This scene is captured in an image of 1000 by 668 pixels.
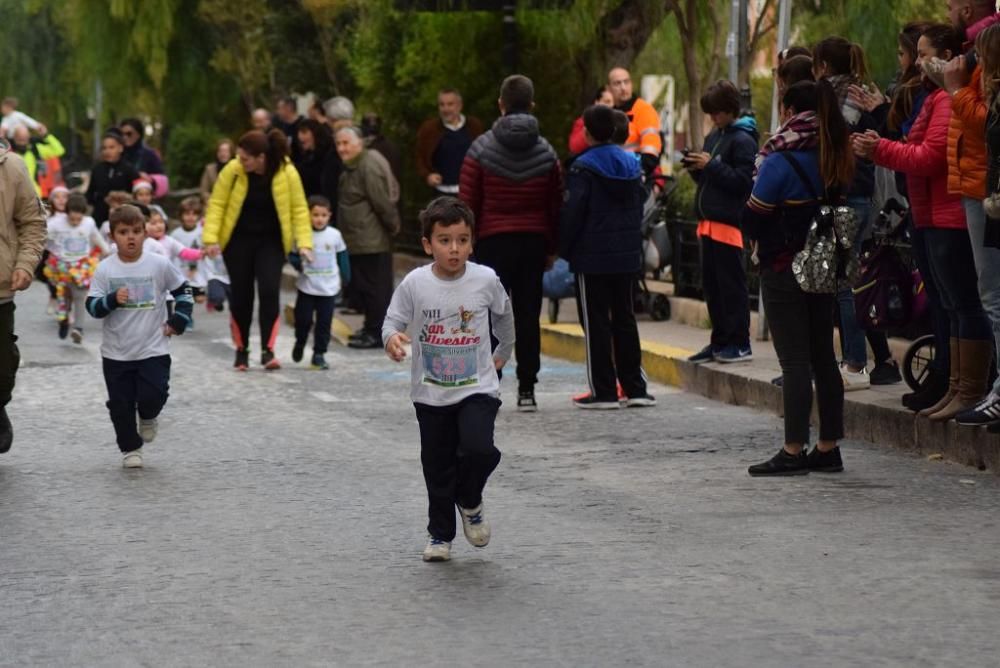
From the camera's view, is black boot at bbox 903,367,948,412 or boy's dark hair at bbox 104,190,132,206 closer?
black boot at bbox 903,367,948,412

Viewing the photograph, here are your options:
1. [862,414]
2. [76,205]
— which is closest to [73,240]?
[76,205]

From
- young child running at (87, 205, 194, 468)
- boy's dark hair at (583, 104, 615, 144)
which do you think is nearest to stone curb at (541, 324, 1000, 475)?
boy's dark hair at (583, 104, 615, 144)

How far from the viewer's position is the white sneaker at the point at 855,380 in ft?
39.4

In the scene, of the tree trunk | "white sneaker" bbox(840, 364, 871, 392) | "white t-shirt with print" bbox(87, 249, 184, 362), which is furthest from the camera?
the tree trunk

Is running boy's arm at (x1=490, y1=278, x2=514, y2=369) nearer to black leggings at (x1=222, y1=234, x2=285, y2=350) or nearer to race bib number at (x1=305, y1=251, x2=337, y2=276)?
black leggings at (x1=222, y1=234, x2=285, y2=350)

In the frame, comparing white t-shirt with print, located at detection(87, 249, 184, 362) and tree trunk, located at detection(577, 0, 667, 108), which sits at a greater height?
tree trunk, located at detection(577, 0, 667, 108)

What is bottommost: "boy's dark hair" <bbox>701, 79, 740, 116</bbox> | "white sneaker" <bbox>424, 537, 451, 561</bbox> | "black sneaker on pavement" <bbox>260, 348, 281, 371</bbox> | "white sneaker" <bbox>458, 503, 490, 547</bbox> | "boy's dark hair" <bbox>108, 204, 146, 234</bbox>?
"black sneaker on pavement" <bbox>260, 348, 281, 371</bbox>

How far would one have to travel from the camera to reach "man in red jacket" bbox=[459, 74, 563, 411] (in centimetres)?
1270

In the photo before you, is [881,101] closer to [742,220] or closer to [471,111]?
[742,220]

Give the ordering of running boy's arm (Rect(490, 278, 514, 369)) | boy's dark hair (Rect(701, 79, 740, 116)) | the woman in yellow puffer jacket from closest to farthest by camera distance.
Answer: running boy's arm (Rect(490, 278, 514, 369))
boy's dark hair (Rect(701, 79, 740, 116))
the woman in yellow puffer jacket

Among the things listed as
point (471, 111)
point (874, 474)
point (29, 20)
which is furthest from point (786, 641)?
point (29, 20)

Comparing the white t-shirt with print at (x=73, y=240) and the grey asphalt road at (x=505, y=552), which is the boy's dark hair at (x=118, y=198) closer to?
the white t-shirt with print at (x=73, y=240)

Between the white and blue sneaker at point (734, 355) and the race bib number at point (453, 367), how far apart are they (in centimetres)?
598

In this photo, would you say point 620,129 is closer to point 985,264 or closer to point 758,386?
point 758,386
